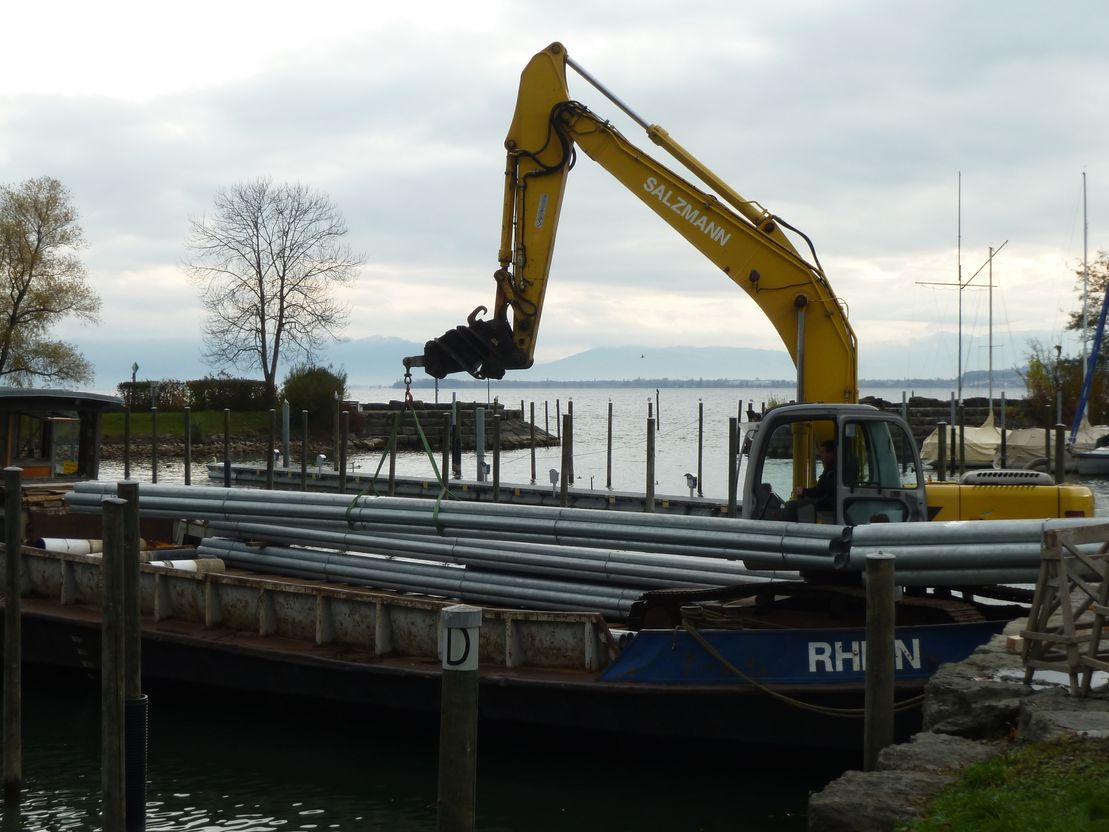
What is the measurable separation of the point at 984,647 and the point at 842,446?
277 cm

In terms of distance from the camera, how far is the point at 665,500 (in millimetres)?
27000

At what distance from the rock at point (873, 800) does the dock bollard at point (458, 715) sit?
5.91ft

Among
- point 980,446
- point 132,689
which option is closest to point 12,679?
point 132,689

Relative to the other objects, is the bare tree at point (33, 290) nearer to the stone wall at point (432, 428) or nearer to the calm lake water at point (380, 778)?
the stone wall at point (432, 428)

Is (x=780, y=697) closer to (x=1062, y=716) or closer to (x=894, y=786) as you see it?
(x=1062, y=716)

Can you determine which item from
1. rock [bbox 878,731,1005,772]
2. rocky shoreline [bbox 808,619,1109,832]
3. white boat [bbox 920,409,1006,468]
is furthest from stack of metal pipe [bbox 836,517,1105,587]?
white boat [bbox 920,409,1006,468]

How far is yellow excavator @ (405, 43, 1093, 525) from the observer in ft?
37.3

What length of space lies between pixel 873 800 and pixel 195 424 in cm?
5488

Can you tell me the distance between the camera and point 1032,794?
594cm

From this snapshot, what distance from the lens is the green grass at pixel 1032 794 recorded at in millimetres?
5586

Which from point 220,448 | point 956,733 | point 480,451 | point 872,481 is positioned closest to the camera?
point 956,733

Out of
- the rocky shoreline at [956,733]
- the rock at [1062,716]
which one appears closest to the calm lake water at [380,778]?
the rocky shoreline at [956,733]

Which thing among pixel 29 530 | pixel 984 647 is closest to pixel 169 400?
pixel 29 530

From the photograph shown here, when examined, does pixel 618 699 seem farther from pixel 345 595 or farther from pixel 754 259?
pixel 754 259
